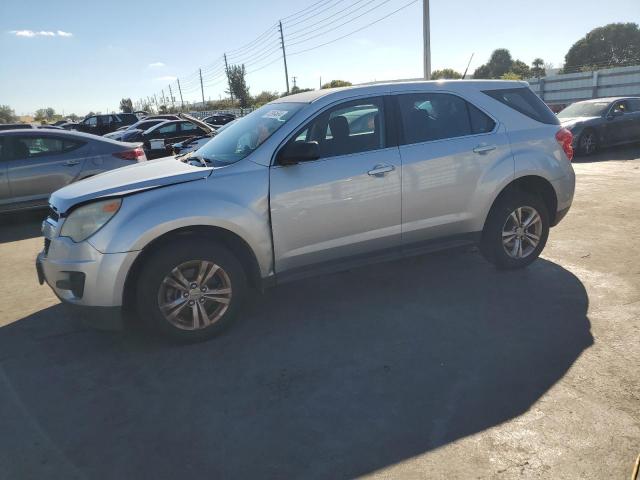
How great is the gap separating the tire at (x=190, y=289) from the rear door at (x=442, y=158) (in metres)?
1.59

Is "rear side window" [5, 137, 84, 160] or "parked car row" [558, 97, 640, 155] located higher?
"rear side window" [5, 137, 84, 160]

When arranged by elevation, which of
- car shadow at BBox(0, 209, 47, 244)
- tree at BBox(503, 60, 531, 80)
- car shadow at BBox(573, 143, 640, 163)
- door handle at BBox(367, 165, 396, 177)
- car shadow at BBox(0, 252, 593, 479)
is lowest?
car shadow at BBox(573, 143, 640, 163)

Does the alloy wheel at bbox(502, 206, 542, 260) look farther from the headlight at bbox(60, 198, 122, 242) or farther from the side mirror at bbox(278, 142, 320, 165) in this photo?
the headlight at bbox(60, 198, 122, 242)

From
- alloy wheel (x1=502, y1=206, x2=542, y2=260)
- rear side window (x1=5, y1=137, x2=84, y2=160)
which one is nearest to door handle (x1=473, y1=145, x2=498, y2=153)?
alloy wheel (x1=502, y1=206, x2=542, y2=260)

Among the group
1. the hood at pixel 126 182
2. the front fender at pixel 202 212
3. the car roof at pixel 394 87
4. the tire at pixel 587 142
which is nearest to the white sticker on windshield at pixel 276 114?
the car roof at pixel 394 87

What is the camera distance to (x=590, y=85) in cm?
2428

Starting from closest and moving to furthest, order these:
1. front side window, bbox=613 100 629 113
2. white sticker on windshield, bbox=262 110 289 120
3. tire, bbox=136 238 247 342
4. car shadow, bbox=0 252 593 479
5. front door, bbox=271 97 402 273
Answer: car shadow, bbox=0 252 593 479 < tire, bbox=136 238 247 342 < front door, bbox=271 97 402 273 < white sticker on windshield, bbox=262 110 289 120 < front side window, bbox=613 100 629 113

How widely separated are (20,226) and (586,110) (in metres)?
13.6

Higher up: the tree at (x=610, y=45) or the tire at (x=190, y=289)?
the tree at (x=610, y=45)

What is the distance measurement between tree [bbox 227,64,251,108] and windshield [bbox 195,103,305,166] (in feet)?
181

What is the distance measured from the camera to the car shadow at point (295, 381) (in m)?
2.50

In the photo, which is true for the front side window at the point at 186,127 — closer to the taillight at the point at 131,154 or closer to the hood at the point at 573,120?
the taillight at the point at 131,154

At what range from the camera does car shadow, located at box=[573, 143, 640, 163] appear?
468 inches

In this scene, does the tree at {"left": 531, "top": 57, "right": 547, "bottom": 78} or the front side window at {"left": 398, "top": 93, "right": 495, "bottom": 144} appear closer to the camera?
the front side window at {"left": 398, "top": 93, "right": 495, "bottom": 144}
